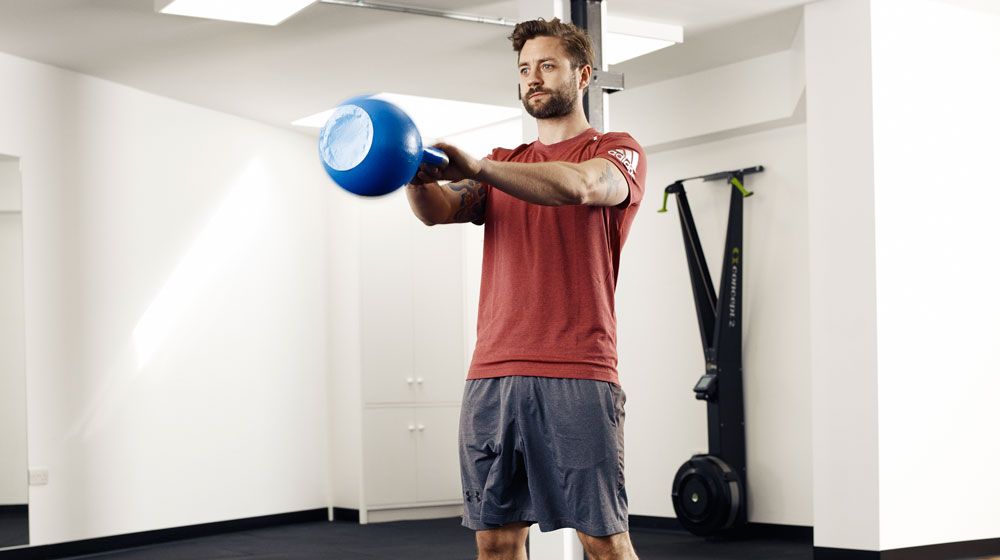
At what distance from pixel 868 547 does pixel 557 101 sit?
3.08 m

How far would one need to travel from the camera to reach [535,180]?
1626 mm

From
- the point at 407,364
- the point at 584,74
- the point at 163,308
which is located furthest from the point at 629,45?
the point at 584,74

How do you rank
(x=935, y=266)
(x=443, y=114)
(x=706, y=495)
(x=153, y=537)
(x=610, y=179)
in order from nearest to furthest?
(x=610, y=179) < (x=935, y=266) < (x=706, y=495) < (x=153, y=537) < (x=443, y=114)

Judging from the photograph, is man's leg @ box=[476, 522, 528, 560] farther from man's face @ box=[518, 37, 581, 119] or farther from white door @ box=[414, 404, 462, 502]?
white door @ box=[414, 404, 462, 502]

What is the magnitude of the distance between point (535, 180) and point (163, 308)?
4664 millimetres

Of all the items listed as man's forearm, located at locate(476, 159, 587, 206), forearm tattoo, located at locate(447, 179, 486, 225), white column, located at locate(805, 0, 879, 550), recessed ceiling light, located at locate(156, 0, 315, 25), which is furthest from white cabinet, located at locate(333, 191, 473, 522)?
man's forearm, located at locate(476, 159, 587, 206)

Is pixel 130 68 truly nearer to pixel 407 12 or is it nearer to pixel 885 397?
pixel 407 12

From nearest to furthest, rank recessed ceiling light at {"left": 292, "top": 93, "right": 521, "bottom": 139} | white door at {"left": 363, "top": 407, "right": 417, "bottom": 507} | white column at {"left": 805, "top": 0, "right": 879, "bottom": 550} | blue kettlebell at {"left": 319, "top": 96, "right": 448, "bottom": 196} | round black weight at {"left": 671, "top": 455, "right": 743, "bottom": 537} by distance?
1. blue kettlebell at {"left": 319, "top": 96, "right": 448, "bottom": 196}
2. white column at {"left": 805, "top": 0, "right": 879, "bottom": 550}
3. round black weight at {"left": 671, "top": 455, "right": 743, "bottom": 537}
4. recessed ceiling light at {"left": 292, "top": 93, "right": 521, "bottom": 139}
5. white door at {"left": 363, "top": 407, "right": 417, "bottom": 507}

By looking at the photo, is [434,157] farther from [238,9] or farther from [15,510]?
[15,510]

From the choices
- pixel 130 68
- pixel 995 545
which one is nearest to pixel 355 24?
pixel 130 68

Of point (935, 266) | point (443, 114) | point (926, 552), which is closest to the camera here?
point (926, 552)

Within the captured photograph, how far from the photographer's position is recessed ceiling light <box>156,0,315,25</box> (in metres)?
4.31

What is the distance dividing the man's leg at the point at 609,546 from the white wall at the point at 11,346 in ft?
12.5

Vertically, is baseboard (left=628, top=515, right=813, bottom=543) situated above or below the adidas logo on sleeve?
below
